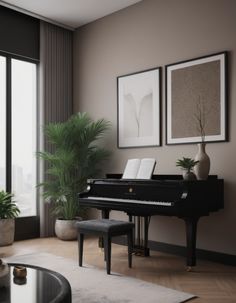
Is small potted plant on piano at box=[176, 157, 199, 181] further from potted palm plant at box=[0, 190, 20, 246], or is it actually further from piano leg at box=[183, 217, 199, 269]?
potted palm plant at box=[0, 190, 20, 246]

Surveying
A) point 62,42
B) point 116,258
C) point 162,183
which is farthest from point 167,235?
point 62,42

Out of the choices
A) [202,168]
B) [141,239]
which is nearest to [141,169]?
[202,168]

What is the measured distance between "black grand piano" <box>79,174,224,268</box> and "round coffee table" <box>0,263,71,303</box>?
67.2 inches

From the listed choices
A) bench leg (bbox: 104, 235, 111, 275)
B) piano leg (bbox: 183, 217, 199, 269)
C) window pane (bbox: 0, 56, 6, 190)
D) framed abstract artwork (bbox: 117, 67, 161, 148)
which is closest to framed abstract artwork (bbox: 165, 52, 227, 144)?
framed abstract artwork (bbox: 117, 67, 161, 148)

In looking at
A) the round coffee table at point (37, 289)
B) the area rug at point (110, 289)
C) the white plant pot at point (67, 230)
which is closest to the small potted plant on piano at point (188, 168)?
the area rug at point (110, 289)

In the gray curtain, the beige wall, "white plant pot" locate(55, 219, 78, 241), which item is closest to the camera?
the beige wall

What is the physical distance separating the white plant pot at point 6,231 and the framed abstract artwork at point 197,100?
238 centimetres

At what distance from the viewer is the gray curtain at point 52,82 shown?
567cm

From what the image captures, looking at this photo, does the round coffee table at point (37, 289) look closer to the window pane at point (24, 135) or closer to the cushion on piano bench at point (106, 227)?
the cushion on piano bench at point (106, 227)

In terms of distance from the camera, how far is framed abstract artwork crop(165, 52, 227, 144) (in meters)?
4.17

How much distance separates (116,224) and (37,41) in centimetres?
339

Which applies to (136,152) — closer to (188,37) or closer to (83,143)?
(83,143)

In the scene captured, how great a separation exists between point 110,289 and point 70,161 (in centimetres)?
235

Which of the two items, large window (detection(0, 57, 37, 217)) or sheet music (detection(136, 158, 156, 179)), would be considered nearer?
sheet music (detection(136, 158, 156, 179))
